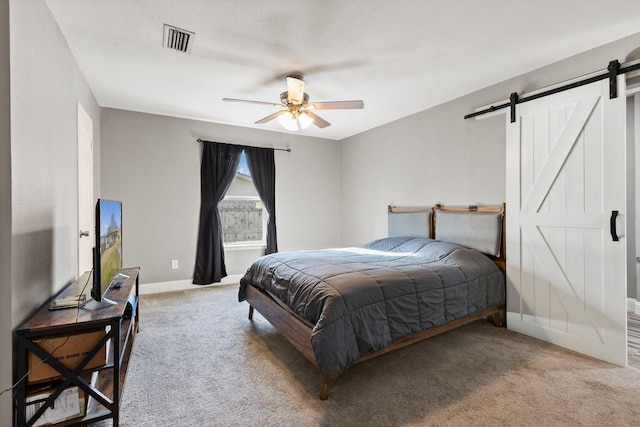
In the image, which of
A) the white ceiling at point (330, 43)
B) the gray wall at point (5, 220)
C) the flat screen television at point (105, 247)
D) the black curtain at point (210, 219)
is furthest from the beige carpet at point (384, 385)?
the white ceiling at point (330, 43)

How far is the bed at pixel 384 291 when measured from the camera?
195cm

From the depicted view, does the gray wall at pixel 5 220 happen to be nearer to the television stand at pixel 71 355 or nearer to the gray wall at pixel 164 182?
the television stand at pixel 71 355

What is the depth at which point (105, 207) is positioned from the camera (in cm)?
191

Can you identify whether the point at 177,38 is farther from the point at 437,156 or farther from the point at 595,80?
the point at 595,80

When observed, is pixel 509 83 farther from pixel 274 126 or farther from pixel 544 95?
pixel 274 126

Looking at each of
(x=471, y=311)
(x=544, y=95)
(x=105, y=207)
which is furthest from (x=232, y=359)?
(x=544, y=95)

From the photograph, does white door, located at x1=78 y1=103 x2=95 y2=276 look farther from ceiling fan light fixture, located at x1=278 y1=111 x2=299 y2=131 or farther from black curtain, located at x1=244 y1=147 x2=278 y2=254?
black curtain, located at x1=244 y1=147 x2=278 y2=254

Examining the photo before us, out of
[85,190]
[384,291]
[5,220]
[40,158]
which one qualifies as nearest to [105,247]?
[5,220]

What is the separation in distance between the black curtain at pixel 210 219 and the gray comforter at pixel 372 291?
4.85ft

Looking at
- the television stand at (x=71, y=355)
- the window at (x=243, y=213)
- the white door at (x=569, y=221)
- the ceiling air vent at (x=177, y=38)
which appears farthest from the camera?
the window at (x=243, y=213)

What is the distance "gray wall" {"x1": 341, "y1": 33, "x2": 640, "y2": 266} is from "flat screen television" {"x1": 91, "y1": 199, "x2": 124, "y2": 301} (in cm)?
336

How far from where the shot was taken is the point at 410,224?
400 centimetres

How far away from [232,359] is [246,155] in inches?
126

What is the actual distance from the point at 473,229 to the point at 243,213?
3.38 metres
